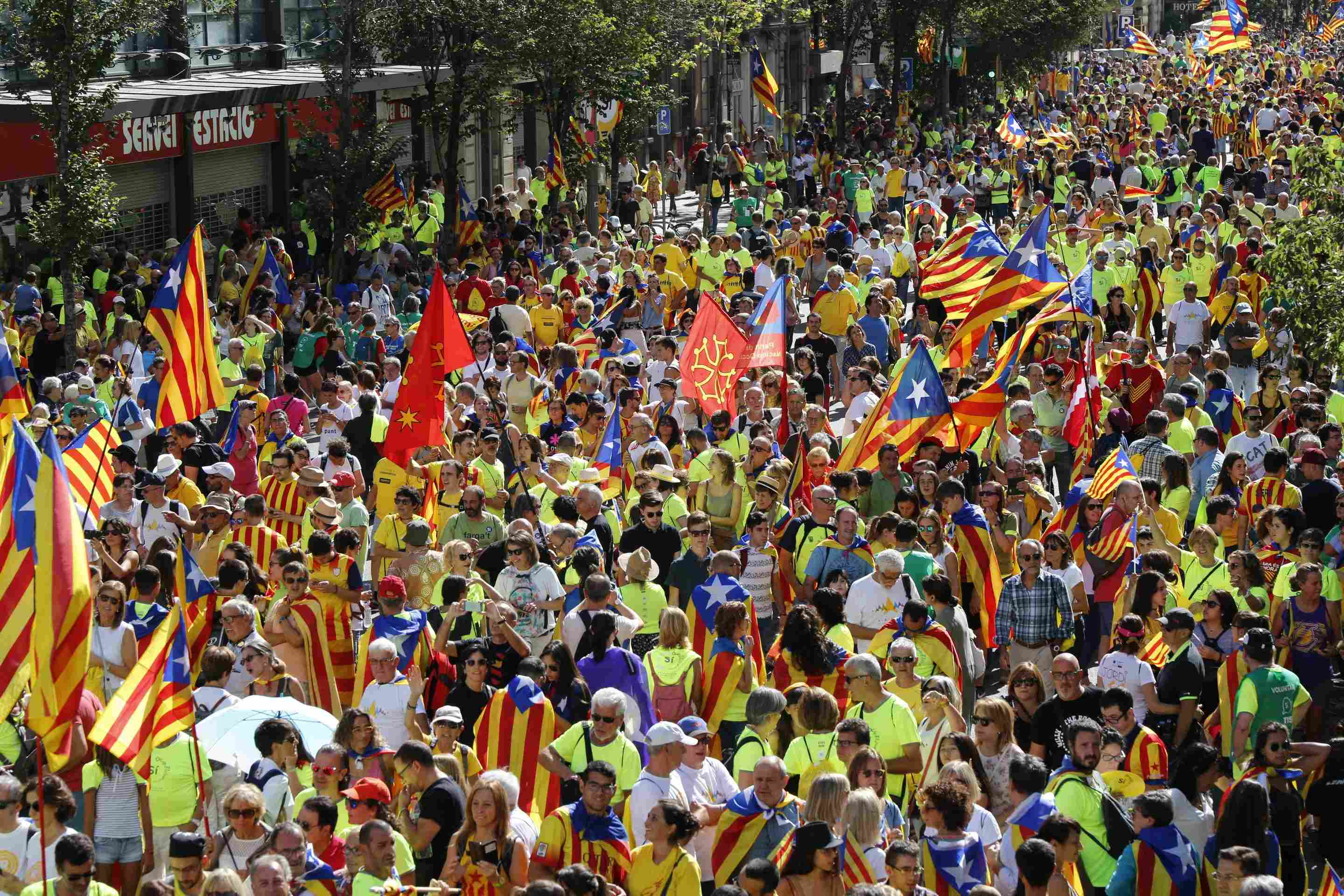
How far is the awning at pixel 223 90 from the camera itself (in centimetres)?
2400

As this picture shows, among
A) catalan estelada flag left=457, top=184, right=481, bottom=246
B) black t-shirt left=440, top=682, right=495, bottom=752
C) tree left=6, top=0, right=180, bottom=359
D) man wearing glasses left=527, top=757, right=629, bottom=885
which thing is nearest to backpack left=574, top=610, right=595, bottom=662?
black t-shirt left=440, top=682, right=495, bottom=752

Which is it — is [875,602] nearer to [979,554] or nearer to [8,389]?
[979,554]

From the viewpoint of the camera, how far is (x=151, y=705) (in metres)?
8.22

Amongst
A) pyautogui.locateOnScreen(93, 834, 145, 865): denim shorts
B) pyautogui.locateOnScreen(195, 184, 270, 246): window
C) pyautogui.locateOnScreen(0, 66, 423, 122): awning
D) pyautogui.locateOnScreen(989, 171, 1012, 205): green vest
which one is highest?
pyautogui.locateOnScreen(0, 66, 423, 122): awning

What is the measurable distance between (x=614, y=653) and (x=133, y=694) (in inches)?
88.1

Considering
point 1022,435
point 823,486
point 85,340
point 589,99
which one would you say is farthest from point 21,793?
point 589,99

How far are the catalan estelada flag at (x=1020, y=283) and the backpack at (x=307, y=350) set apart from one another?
5.42m

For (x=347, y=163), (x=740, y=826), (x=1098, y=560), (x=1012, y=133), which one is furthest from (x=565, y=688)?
(x=1012, y=133)

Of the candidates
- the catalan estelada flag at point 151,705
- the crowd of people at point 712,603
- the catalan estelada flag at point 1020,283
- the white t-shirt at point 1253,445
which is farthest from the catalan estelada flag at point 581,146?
the catalan estelada flag at point 151,705

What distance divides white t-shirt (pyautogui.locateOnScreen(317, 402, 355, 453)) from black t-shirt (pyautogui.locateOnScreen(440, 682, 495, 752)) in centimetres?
535

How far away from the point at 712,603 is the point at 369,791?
293 cm

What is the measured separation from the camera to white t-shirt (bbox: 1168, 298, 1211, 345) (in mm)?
19062

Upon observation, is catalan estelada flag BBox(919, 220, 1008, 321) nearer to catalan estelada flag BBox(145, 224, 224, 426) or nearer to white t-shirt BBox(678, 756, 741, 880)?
catalan estelada flag BBox(145, 224, 224, 426)

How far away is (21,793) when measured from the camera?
7906 mm
